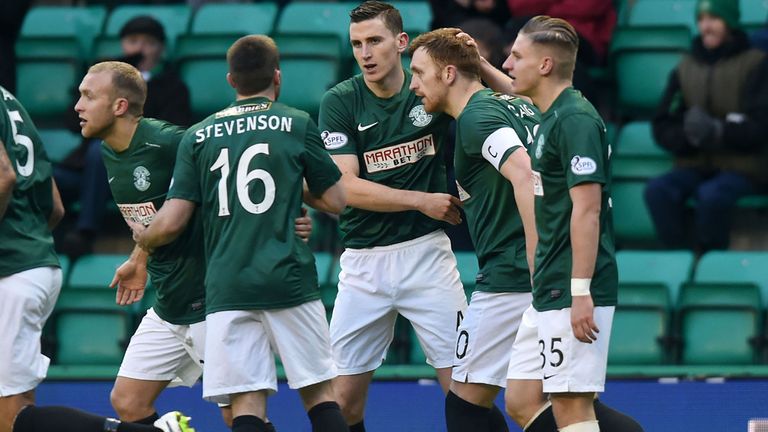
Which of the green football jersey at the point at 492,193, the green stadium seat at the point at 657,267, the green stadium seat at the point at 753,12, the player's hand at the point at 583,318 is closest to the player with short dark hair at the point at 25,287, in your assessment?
the green football jersey at the point at 492,193

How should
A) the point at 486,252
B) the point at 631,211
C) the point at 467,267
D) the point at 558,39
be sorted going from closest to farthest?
1. the point at 558,39
2. the point at 486,252
3. the point at 467,267
4. the point at 631,211

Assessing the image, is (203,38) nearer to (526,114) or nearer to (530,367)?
(526,114)

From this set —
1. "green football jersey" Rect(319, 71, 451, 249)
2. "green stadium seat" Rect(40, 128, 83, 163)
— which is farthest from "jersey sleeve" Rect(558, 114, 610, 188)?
"green stadium seat" Rect(40, 128, 83, 163)

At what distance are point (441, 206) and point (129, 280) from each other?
4.47 feet

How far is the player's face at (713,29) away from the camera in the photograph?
909cm

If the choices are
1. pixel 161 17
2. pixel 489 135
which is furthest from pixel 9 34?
pixel 489 135

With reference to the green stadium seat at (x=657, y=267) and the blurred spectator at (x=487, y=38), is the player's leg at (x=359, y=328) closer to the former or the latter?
the blurred spectator at (x=487, y=38)

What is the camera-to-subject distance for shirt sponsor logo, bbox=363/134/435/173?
657cm

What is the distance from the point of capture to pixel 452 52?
6160 mm

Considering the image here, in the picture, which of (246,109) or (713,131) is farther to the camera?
(713,131)

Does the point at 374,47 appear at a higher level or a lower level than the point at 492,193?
higher

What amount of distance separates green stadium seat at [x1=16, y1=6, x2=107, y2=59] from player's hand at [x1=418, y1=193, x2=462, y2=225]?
5.19m

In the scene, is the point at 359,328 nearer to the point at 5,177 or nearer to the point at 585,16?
the point at 5,177

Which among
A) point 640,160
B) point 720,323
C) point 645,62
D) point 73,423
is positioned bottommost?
point 73,423
